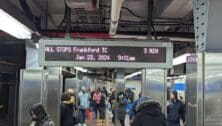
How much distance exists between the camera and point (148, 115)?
578 centimetres

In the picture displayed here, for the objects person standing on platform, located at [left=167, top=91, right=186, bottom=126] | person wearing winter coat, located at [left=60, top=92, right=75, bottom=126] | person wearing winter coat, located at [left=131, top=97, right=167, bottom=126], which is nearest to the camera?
person wearing winter coat, located at [left=131, top=97, right=167, bottom=126]

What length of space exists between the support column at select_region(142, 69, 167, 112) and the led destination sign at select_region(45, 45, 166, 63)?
226 centimetres

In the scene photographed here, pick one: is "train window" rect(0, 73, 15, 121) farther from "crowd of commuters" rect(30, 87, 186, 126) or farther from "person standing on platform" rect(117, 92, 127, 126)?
"person standing on platform" rect(117, 92, 127, 126)

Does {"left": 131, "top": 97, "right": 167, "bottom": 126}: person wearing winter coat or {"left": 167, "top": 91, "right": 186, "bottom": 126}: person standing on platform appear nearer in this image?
{"left": 131, "top": 97, "right": 167, "bottom": 126}: person wearing winter coat

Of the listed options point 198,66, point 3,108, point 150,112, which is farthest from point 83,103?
point 198,66

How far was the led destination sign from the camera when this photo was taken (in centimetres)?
849

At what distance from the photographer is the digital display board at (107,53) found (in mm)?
8477

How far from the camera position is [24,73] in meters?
10.2

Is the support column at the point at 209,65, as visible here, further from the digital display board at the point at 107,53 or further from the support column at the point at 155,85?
the support column at the point at 155,85

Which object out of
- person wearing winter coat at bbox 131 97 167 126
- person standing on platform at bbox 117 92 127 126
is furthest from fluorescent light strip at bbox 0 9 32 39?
person standing on platform at bbox 117 92 127 126

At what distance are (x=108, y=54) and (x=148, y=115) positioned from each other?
2877 millimetres

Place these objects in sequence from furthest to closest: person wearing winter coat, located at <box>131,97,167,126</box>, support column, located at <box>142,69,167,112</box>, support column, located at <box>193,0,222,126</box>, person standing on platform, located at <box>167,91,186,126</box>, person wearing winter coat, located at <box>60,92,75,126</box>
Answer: support column, located at <box>142,69,167,112</box> < person standing on platform, located at <box>167,91,186,126</box> < person wearing winter coat, located at <box>60,92,75,126</box> < person wearing winter coat, located at <box>131,97,167,126</box> < support column, located at <box>193,0,222,126</box>

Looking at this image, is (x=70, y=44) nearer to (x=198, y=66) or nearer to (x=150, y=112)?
(x=150, y=112)

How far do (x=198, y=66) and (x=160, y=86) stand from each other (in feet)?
20.4
